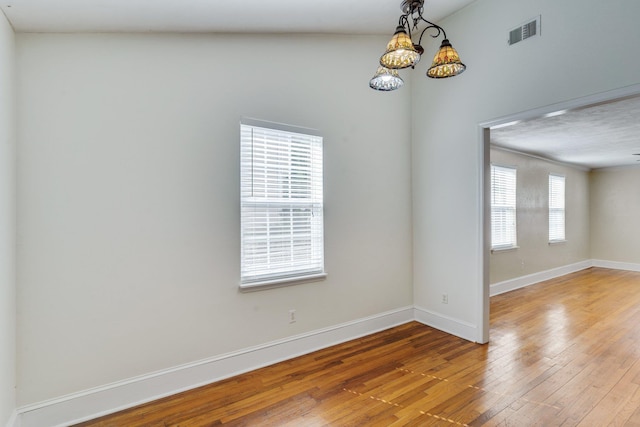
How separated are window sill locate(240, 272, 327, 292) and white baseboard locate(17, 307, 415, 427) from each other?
0.54 meters

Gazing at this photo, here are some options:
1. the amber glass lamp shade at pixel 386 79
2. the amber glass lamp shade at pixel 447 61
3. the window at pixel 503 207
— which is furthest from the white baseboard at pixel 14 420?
the window at pixel 503 207

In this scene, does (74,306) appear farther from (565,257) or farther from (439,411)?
(565,257)

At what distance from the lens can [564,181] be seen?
23.3 ft

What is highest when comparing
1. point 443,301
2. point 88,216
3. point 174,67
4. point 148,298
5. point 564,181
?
point 174,67

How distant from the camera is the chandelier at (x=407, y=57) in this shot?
67.3 inches

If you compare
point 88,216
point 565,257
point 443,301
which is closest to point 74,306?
point 88,216

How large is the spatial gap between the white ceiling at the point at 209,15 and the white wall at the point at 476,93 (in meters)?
0.57

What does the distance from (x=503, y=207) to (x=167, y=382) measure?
5.67m

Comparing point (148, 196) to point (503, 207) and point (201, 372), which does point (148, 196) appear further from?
point (503, 207)

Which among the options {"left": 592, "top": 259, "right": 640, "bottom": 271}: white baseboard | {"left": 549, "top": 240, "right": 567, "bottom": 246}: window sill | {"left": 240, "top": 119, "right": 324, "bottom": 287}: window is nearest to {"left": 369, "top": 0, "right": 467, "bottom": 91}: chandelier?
{"left": 240, "top": 119, "right": 324, "bottom": 287}: window

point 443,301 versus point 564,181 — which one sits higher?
point 564,181

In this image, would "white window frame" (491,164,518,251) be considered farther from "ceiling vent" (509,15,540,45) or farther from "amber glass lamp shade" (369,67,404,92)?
"amber glass lamp shade" (369,67,404,92)

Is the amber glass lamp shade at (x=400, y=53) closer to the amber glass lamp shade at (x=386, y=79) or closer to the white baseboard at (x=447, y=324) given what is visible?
the amber glass lamp shade at (x=386, y=79)

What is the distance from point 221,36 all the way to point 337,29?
46.8 inches
